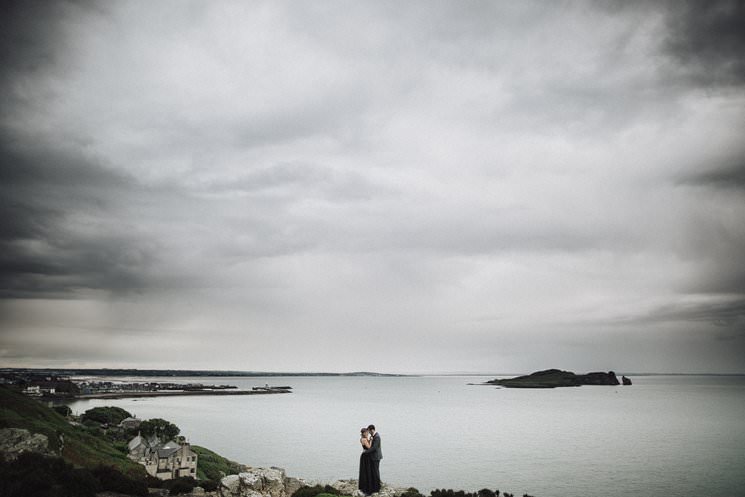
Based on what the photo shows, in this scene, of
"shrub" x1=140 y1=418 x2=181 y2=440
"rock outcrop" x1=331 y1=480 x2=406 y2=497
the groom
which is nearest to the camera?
the groom

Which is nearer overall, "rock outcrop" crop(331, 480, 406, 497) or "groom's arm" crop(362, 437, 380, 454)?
"groom's arm" crop(362, 437, 380, 454)

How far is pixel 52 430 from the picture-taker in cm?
3728

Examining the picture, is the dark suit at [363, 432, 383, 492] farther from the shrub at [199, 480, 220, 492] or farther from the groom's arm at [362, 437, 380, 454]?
the shrub at [199, 480, 220, 492]

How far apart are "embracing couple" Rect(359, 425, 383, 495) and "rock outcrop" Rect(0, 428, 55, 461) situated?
1876 centimetres

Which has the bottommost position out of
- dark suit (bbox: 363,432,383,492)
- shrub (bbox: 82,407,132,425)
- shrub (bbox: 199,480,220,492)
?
shrub (bbox: 82,407,132,425)

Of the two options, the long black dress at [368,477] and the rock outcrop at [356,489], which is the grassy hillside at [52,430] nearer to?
the rock outcrop at [356,489]

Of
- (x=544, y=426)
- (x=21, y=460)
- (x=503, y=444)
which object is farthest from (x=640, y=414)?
(x=21, y=460)

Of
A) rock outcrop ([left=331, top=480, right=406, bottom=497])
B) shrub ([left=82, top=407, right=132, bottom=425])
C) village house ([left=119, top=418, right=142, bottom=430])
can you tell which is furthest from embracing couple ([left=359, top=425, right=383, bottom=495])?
shrub ([left=82, top=407, right=132, bottom=425])

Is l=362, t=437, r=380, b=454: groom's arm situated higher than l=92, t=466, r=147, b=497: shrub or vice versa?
l=362, t=437, r=380, b=454: groom's arm

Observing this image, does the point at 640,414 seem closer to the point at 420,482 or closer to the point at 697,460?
the point at 697,460

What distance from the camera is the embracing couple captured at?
21.2 m

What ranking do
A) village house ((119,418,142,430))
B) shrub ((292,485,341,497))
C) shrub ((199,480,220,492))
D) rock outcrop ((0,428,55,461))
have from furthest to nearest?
village house ((119,418,142,430)) < shrub ((199,480,220,492)) < shrub ((292,485,341,497)) < rock outcrop ((0,428,55,461))

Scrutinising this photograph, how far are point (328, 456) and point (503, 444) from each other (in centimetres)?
2910

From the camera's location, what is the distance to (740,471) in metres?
52.5
